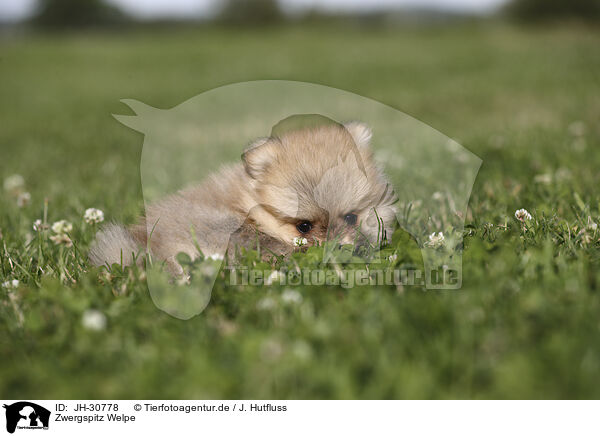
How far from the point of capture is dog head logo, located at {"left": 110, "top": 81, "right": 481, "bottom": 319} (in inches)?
90.1

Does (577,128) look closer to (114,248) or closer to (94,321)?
(114,248)

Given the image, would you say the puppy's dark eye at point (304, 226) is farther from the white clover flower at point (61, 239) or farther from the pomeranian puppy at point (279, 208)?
the white clover flower at point (61, 239)

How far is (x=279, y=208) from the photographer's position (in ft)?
8.83

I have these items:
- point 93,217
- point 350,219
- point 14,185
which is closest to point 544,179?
point 350,219

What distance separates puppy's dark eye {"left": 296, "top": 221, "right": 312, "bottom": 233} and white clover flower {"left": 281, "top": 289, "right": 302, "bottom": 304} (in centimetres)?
58

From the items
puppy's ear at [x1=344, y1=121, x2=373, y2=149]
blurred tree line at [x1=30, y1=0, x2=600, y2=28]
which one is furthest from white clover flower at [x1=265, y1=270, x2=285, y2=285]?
blurred tree line at [x1=30, y1=0, x2=600, y2=28]

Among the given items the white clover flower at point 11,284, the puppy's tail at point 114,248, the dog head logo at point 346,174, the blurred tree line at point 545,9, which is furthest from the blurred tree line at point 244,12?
the white clover flower at point 11,284

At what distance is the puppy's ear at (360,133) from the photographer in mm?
2832

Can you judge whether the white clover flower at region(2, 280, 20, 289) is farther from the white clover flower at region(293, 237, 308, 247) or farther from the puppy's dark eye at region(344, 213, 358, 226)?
the puppy's dark eye at region(344, 213, 358, 226)

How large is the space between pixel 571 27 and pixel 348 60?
892cm
